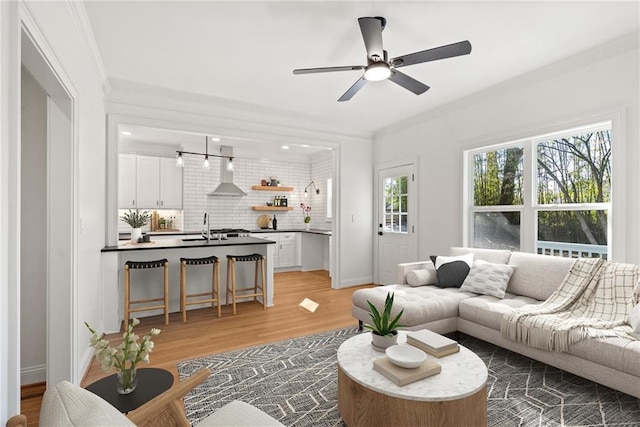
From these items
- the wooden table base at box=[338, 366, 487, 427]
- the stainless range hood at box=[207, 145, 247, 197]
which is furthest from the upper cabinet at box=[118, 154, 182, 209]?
the wooden table base at box=[338, 366, 487, 427]

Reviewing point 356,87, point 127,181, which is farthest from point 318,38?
point 127,181

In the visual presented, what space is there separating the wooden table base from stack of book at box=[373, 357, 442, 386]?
4.1 inches

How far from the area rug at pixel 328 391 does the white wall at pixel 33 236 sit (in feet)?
3.38

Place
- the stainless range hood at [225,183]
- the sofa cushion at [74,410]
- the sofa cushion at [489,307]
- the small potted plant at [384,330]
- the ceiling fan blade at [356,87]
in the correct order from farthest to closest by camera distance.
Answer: the stainless range hood at [225,183] < the ceiling fan blade at [356,87] < the sofa cushion at [489,307] < the small potted plant at [384,330] < the sofa cushion at [74,410]

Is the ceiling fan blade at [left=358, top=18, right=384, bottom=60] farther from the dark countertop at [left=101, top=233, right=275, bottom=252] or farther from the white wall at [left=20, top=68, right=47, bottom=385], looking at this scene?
the dark countertop at [left=101, top=233, right=275, bottom=252]

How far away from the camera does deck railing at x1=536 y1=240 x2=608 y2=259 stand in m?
3.09

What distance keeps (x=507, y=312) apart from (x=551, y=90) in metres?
2.31

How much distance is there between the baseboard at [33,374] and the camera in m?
2.38

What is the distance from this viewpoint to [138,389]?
149 centimetres

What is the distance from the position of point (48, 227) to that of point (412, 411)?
2486 millimetres

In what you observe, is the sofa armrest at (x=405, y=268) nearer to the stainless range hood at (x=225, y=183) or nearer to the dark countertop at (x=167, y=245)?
the dark countertop at (x=167, y=245)

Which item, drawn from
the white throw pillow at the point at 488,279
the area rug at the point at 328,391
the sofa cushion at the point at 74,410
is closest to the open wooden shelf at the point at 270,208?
the area rug at the point at 328,391

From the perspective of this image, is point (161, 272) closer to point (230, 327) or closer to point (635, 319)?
point (230, 327)

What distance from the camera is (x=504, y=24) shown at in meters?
2.56
